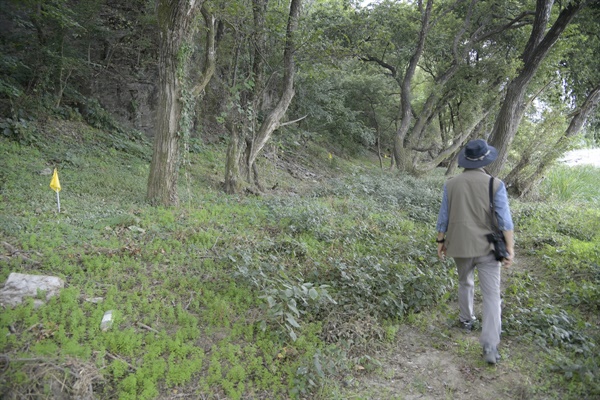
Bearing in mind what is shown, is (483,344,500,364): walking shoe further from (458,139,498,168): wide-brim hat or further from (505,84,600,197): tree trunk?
(505,84,600,197): tree trunk

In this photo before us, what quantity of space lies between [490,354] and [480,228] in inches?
49.2

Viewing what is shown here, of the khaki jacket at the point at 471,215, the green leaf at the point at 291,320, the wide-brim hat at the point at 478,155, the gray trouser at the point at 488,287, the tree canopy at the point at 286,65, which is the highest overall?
the tree canopy at the point at 286,65

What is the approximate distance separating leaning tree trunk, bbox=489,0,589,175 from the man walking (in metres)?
7.81

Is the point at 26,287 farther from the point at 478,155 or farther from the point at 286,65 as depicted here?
the point at 286,65

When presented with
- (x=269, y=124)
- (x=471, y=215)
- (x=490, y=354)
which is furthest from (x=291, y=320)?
(x=269, y=124)

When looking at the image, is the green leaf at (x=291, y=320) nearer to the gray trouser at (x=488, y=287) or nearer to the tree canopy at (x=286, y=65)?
the gray trouser at (x=488, y=287)

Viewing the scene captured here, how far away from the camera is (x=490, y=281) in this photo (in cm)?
414

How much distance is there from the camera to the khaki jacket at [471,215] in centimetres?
415

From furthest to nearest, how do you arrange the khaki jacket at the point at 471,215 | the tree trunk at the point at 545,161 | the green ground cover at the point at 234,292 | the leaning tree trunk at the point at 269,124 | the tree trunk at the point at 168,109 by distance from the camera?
the tree trunk at the point at 545,161, the leaning tree trunk at the point at 269,124, the tree trunk at the point at 168,109, the khaki jacket at the point at 471,215, the green ground cover at the point at 234,292

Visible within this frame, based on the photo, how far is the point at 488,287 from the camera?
4.13 meters

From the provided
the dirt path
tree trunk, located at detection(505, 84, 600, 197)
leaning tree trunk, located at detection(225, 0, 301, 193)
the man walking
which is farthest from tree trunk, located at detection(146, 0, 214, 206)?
tree trunk, located at detection(505, 84, 600, 197)

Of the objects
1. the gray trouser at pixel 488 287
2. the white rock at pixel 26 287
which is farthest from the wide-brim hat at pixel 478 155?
the white rock at pixel 26 287

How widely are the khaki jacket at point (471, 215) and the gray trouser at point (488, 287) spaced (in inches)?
5.8

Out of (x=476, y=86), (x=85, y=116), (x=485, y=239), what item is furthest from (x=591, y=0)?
(x=85, y=116)
